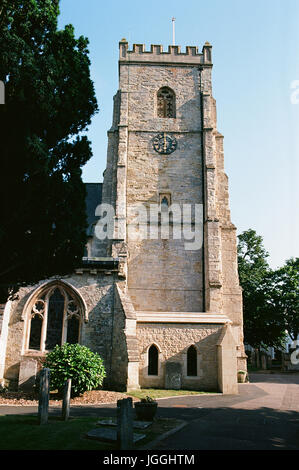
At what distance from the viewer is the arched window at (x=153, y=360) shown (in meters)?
17.2

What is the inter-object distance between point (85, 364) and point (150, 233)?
35.0 ft

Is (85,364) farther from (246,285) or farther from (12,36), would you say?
(246,285)

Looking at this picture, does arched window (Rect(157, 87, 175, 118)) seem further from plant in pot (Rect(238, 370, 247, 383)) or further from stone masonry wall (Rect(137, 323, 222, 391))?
plant in pot (Rect(238, 370, 247, 383))

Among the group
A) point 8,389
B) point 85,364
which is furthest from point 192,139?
point 8,389

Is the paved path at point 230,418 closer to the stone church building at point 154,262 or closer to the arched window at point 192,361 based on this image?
the arched window at point 192,361

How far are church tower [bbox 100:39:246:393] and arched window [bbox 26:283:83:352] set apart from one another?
297 centimetres

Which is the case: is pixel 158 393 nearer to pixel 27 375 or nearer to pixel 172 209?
pixel 27 375

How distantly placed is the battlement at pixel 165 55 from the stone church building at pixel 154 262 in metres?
0.08

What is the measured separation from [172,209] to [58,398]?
1341 centimetres

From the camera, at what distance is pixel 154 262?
22594 millimetres

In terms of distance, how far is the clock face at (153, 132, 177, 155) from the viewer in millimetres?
24578

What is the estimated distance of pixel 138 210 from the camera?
23344 millimetres

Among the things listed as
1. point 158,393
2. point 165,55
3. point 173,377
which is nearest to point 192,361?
point 173,377

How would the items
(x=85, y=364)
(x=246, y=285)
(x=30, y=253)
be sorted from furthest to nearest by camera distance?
1. (x=246, y=285)
2. (x=85, y=364)
3. (x=30, y=253)
